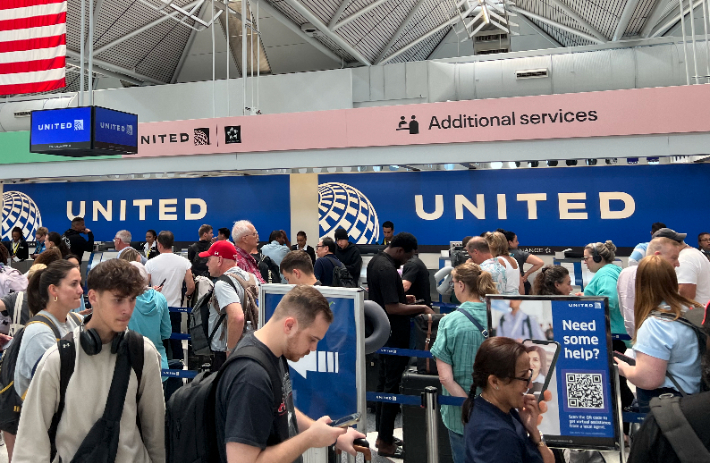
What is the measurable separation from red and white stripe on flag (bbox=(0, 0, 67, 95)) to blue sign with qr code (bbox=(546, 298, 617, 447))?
25.5 feet

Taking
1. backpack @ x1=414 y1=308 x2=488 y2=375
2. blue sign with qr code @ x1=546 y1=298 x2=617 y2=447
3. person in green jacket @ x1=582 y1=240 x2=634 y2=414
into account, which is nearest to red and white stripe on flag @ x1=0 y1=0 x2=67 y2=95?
backpack @ x1=414 y1=308 x2=488 y2=375

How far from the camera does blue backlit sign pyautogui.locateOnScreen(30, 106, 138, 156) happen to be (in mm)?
7281

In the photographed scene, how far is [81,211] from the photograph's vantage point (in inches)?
496

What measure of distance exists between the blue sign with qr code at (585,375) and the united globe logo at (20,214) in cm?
1286

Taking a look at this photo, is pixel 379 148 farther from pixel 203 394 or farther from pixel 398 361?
pixel 203 394

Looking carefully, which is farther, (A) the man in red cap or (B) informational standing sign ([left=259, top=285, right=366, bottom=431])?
(A) the man in red cap

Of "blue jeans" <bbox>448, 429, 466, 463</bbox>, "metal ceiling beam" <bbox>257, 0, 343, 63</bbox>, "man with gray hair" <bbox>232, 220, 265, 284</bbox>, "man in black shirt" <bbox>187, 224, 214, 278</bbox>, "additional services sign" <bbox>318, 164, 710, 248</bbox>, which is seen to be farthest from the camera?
"metal ceiling beam" <bbox>257, 0, 343, 63</bbox>

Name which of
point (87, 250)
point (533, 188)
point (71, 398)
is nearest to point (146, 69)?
point (87, 250)

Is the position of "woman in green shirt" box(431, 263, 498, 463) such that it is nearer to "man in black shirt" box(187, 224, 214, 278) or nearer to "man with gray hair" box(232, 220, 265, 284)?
"man with gray hair" box(232, 220, 265, 284)

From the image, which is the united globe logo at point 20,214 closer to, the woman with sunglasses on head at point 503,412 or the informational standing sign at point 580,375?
the informational standing sign at point 580,375

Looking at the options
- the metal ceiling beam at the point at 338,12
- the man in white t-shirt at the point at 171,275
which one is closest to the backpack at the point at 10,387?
the man in white t-shirt at the point at 171,275

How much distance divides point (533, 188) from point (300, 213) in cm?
429

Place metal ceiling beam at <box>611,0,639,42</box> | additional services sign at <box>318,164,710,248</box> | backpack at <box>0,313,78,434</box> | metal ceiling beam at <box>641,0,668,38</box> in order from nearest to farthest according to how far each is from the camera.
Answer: backpack at <box>0,313,78,434</box> → additional services sign at <box>318,164,710,248</box> → metal ceiling beam at <box>611,0,639,42</box> → metal ceiling beam at <box>641,0,668,38</box>

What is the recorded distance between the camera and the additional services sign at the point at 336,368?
2941mm
